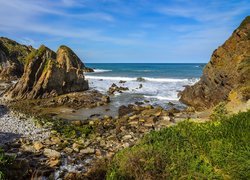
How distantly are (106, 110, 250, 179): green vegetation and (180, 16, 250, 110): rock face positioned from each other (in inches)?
589

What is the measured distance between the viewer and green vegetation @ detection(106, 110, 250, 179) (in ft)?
28.7

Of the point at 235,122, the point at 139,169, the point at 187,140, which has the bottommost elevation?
the point at 139,169

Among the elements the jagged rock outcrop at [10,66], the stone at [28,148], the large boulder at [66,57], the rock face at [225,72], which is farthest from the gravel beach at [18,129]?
the large boulder at [66,57]

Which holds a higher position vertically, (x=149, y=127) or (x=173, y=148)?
(x=173, y=148)

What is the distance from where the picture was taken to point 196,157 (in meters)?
9.62

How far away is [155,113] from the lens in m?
25.7

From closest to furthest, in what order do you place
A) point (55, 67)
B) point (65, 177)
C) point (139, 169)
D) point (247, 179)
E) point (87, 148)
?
1. point (247, 179)
2. point (139, 169)
3. point (65, 177)
4. point (87, 148)
5. point (55, 67)

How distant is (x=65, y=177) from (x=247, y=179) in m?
7.18

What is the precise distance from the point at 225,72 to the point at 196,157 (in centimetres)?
2153

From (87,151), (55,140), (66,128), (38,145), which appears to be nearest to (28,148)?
(38,145)

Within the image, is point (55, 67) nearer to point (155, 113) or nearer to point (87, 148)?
point (155, 113)

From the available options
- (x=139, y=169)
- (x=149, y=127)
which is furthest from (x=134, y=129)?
(x=139, y=169)

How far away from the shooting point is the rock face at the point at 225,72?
26672mm

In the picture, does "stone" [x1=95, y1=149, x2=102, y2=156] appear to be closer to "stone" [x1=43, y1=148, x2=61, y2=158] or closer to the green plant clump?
"stone" [x1=43, y1=148, x2=61, y2=158]
